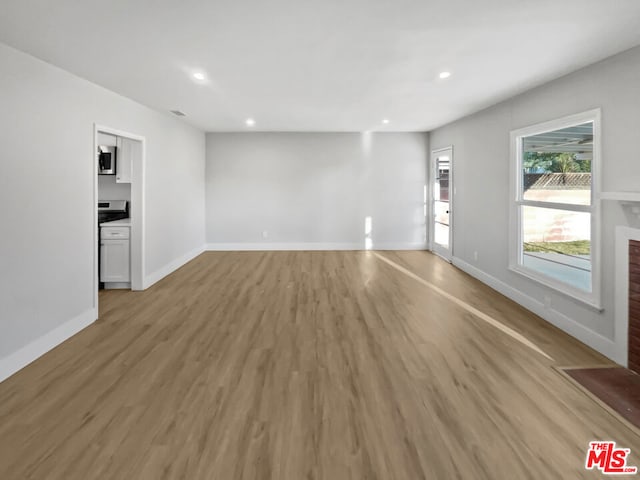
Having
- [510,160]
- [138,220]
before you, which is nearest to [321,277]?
[138,220]

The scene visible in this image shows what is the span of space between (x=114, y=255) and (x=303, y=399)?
381cm

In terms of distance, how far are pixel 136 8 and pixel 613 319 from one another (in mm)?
4224

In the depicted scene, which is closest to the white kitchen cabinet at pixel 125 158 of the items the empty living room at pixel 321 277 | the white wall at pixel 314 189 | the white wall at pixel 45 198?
the empty living room at pixel 321 277

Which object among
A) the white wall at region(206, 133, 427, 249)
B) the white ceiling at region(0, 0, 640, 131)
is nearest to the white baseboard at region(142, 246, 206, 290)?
the white wall at region(206, 133, 427, 249)

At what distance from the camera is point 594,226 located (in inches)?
129

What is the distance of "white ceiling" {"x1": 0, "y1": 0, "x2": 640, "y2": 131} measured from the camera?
2.29 meters

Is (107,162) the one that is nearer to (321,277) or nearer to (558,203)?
(321,277)

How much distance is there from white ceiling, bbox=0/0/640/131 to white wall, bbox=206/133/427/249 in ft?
10.5

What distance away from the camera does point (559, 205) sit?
379 centimetres

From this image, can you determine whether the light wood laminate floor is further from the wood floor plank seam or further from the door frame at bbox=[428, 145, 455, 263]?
the door frame at bbox=[428, 145, 455, 263]

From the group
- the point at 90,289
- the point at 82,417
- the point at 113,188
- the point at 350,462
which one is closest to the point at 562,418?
the point at 350,462

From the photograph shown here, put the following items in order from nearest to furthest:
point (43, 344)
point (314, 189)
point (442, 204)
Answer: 1. point (43, 344)
2. point (442, 204)
3. point (314, 189)

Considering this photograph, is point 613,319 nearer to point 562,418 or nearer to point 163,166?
point 562,418

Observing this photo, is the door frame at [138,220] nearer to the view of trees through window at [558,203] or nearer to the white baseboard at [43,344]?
the white baseboard at [43,344]
